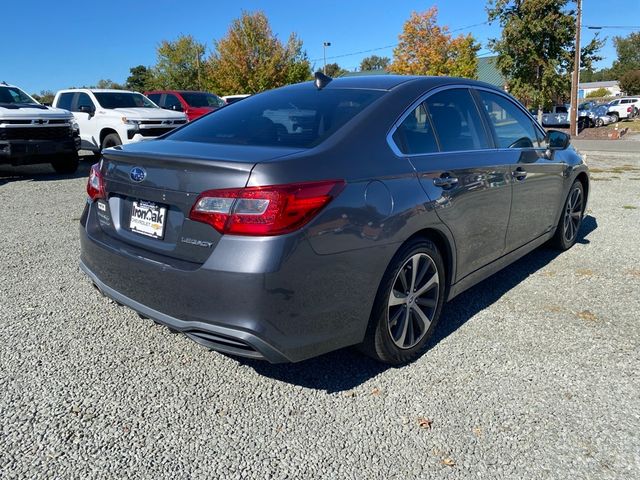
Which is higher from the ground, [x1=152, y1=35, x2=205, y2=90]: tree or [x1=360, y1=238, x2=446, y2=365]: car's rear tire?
[x1=152, y1=35, x2=205, y2=90]: tree

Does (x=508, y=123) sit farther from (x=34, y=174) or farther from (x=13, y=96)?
(x=34, y=174)

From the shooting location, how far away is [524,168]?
13.2 feet

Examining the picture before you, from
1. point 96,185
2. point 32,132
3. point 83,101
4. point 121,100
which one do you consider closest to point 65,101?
point 83,101

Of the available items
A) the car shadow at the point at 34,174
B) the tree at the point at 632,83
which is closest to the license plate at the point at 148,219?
the car shadow at the point at 34,174

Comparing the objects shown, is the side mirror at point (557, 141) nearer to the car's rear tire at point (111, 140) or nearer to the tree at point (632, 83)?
the car's rear tire at point (111, 140)

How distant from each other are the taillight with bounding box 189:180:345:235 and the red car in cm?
1338

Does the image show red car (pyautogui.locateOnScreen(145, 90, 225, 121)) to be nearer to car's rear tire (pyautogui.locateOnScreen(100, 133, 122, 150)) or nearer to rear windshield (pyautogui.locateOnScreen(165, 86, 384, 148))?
car's rear tire (pyautogui.locateOnScreen(100, 133, 122, 150))

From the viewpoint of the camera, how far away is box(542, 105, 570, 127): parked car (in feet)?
115

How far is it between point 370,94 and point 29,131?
29.3 ft

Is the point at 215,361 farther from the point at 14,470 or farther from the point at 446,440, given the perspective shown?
the point at 446,440

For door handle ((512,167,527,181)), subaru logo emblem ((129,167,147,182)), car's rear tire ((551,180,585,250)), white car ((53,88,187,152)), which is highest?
white car ((53,88,187,152))

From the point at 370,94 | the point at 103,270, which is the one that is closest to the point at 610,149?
the point at 370,94

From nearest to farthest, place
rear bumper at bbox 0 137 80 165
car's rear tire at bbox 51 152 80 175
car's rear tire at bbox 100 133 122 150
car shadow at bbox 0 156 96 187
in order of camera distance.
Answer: rear bumper at bbox 0 137 80 165
car shadow at bbox 0 156 96 187
car's rear tire at bbox 51 152 80 175
car's rear tire at bbox 100 133 122 150

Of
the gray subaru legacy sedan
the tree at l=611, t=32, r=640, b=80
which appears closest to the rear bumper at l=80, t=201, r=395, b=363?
the gray subaru legacy sedan
